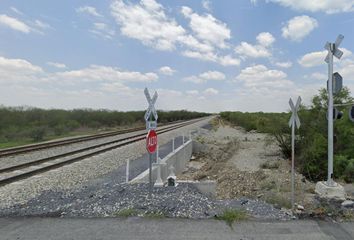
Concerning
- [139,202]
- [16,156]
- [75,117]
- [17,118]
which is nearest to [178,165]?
[16,156]

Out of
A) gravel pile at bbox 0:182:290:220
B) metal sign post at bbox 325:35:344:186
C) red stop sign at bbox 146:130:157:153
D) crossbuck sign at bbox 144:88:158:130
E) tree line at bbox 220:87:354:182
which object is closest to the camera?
gravel pile at bbox 0:182:290:220

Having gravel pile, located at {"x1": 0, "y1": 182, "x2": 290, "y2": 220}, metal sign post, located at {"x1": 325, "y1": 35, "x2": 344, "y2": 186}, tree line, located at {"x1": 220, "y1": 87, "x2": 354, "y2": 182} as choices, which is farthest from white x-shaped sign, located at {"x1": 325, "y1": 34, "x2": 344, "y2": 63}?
tree line, located at {"x1": 220, "y1": 87, "x2": 354, "y2": 182}

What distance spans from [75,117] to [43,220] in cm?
5327

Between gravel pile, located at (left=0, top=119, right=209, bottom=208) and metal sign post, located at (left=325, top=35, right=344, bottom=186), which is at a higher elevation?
metal sign post, located at (left=325, top=35, right=344, bottom=186)

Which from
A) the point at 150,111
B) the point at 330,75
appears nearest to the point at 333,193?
the point at 330,75

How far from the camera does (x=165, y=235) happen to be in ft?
18.6

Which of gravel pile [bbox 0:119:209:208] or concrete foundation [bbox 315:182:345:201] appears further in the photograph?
gravel pile [bbox 0:119:209:208]

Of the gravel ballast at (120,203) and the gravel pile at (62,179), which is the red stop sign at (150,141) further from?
the gravel pile at (62,179)

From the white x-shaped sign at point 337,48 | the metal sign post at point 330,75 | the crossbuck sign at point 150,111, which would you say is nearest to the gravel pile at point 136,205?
the crossbuck sign at point 150,111

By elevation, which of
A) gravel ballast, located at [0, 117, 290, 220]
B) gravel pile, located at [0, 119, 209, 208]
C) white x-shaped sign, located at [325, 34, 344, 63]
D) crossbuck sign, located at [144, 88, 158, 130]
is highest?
white x-shaped sign, located at [325, 34, 344, 63]

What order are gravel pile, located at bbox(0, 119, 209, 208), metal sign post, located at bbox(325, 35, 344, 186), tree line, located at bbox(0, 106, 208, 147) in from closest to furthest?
metal sign post, located at bbox(325, 35, 344, 186), gravel pile, located at bbox(0, 119, 209, 208), tree line, located at bbox(0, 106, 208, 147)

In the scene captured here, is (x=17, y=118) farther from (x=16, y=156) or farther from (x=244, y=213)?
(x=244, y=213)

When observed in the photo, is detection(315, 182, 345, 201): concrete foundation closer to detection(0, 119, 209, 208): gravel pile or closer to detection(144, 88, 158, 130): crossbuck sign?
detection(144, 88, 158, 130): crossbuck sign

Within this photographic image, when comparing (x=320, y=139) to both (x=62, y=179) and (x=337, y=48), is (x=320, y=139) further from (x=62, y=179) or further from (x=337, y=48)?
(x=62, y=179)
